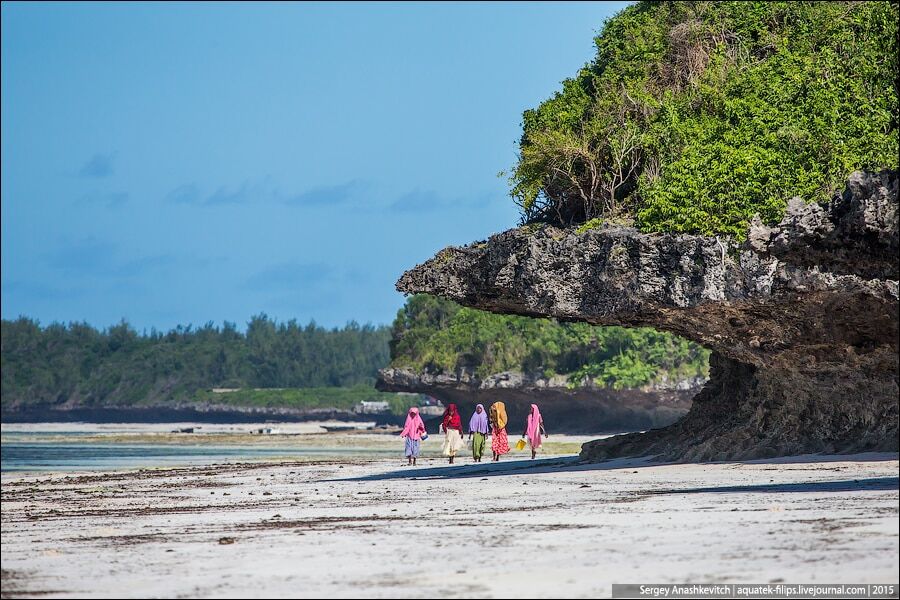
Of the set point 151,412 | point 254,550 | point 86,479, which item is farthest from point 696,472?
point 151,412

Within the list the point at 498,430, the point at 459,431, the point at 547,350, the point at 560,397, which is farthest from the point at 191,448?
the point at 498,430

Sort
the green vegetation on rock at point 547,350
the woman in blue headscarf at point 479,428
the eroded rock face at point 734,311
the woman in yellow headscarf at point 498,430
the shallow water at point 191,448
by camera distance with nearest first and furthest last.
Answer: the eroded rock face at point 734,311 < the woman in blue headscarf at point 479,428 < the woman in yellow headscarf at point 498,430 < the shallow water at point 191,448 < the green vegetation on rock at point 547,350

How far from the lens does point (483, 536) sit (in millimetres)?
11930

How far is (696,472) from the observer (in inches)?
814

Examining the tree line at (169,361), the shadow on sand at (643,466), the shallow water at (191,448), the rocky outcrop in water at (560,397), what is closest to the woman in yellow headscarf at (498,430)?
the shadow on sand at (643,466)

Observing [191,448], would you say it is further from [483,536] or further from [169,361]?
[169,361]

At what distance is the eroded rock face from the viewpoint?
20.6 m

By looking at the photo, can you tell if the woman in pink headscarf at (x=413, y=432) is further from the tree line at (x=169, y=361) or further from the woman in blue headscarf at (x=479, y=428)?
the tree line at (x=169, y=361)

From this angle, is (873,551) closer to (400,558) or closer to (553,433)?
(400,558)

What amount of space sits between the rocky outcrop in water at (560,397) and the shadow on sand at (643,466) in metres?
46.5

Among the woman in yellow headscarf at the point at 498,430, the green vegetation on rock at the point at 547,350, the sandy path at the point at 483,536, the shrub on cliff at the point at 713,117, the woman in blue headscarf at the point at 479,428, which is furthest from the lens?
the green vegetation on rock at the point at 547,350

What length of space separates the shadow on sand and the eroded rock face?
81 cm

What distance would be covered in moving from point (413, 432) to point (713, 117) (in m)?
10.9

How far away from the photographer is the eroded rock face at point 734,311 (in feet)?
67.6
